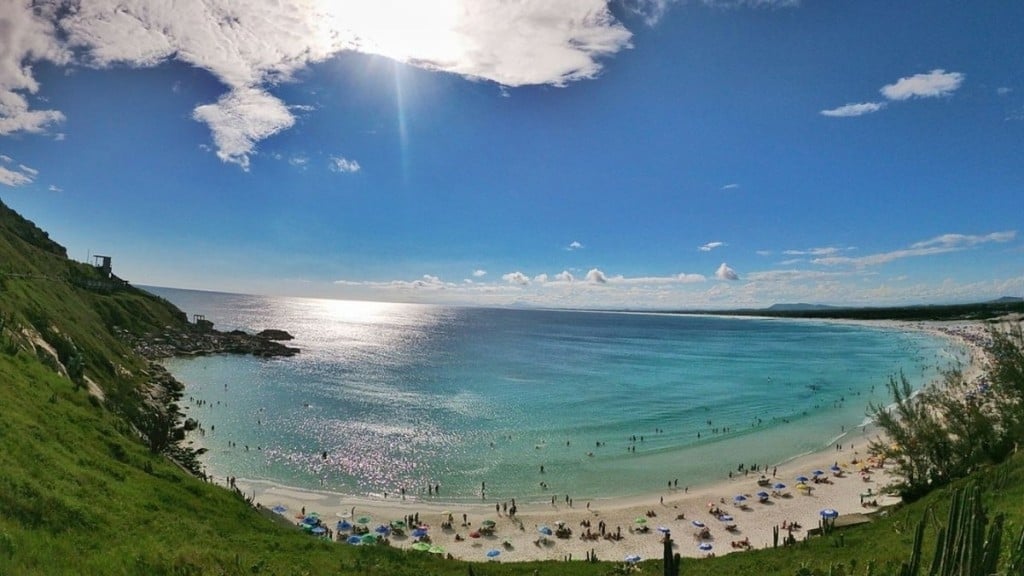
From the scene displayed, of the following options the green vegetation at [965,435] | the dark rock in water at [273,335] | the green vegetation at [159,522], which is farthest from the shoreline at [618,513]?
the dark rock in water at [273,335]

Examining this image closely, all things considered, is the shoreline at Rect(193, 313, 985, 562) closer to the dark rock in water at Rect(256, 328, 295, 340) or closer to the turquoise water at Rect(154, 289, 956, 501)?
the turquoise water at Rect(154, 289, 956, 501)

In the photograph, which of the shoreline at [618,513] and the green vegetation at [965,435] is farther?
the shoreline at [618,513]

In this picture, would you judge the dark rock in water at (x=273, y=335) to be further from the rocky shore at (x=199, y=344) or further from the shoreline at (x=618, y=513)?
the shoreline at (x=618, y=513)

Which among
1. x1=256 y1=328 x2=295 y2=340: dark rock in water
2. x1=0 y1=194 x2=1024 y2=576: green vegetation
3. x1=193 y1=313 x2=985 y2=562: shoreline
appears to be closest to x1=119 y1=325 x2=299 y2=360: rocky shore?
x1=256 y1=328 x2=295 y2=340: dark rock in water

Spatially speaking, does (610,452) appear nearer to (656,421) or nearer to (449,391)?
(656,421)

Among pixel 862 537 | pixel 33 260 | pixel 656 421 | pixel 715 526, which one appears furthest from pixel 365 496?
pixel 33 260
